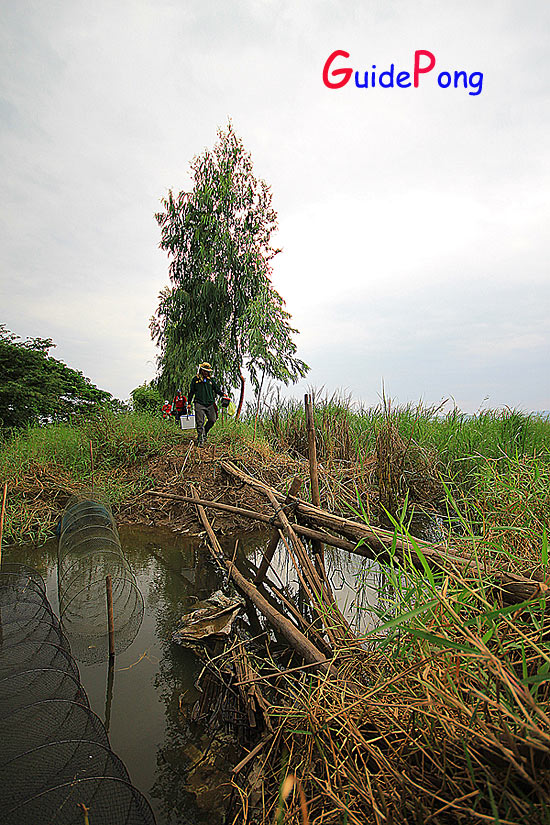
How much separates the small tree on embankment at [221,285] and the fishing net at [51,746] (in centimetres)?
1295

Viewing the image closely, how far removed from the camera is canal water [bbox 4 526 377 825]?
1869 mm

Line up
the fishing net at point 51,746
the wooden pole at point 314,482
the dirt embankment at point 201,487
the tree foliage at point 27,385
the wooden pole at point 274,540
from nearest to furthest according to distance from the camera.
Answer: the fishing net at point 51,746 → the wooden pole at point 314,482 → the wooden pole at point 274,540 → the dirt embankment at point 201,487 → the tree foliage at point 27,385

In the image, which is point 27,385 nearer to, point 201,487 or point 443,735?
point 201,487

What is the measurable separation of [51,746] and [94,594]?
187 centimetres

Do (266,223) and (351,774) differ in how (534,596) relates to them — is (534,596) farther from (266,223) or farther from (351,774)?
(266,223)

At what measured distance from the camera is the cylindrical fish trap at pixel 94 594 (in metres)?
3.12

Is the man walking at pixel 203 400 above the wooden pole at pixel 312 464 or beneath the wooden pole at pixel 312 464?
above

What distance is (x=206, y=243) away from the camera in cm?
1600

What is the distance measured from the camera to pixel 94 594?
12.0 feet

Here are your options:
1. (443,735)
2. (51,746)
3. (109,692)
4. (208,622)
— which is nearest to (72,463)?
(208,622)

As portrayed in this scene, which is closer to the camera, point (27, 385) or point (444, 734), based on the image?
point (444, 734)

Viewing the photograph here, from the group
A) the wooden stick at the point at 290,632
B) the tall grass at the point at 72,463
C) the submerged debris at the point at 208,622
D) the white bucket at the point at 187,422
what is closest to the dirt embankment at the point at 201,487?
the tall grass at the point at 72,463

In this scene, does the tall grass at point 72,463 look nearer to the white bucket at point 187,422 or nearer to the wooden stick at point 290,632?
the white bucket at point 187,422

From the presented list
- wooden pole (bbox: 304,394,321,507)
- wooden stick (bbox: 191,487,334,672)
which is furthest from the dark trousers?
wooden pole (bbox: 304,394,321,507)
